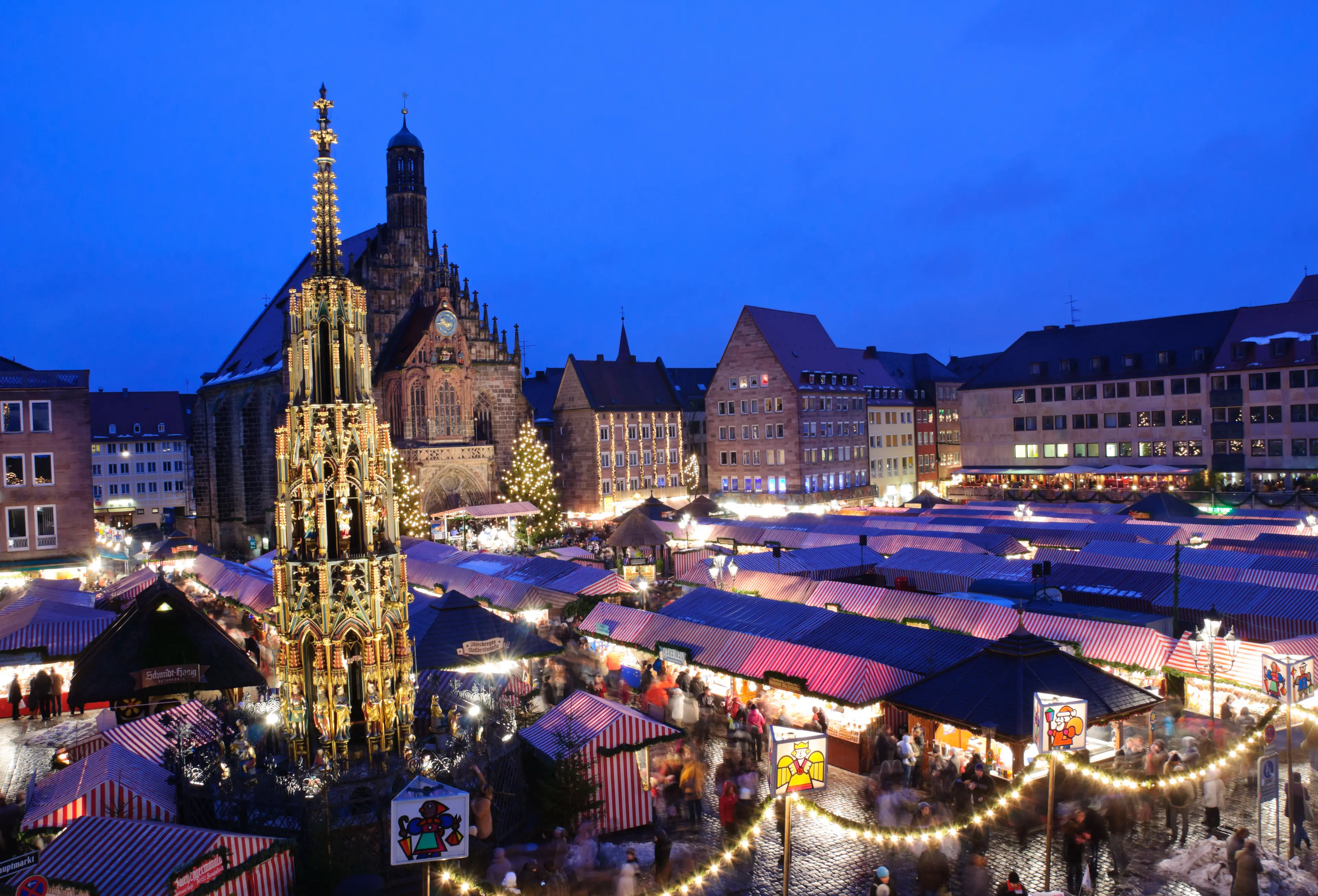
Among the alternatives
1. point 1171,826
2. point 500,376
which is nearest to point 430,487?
point 500,376

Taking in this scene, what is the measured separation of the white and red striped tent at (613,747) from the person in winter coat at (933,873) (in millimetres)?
3681

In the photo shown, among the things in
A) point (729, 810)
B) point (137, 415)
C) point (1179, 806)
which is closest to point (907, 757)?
point (729, 810)

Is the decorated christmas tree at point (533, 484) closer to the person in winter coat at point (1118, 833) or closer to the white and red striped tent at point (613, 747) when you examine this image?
the white and red striped tent at point (613, 747)

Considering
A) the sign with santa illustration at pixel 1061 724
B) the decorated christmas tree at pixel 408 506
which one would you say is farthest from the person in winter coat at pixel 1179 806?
the decorated christmas tree at pixel 408 506

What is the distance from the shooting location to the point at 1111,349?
63938 mm

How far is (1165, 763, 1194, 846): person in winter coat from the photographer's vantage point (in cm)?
1236

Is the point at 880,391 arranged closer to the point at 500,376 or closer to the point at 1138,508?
the point at 500,376

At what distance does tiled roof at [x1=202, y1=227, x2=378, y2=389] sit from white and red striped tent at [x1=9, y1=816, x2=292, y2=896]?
4672 cm

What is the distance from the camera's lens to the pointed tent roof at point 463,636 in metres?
17.2

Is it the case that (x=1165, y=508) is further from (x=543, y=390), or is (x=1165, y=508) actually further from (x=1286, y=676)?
(x=543, y=390)

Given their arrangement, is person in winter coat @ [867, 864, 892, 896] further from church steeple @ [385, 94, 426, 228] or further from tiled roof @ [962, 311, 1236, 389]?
tiled roof @ [962, 311, 1236, 389]

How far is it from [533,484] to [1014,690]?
41.7m

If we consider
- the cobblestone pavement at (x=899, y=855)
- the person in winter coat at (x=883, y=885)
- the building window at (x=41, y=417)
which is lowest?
the cobblestone pavement at (x=899, y=855)

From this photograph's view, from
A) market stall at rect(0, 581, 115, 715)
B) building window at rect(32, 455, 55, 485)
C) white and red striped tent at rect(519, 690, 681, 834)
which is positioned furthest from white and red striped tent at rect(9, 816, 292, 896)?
building window at rect(32, 455, 55, 485)
